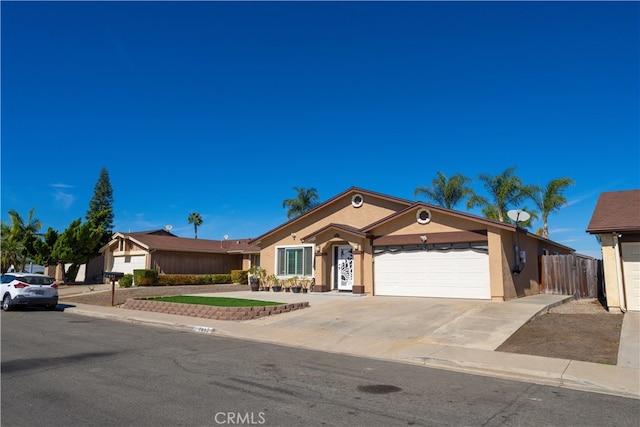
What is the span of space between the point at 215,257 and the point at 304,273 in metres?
16.8

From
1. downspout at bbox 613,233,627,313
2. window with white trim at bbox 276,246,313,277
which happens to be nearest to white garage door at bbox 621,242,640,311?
downspout at bbox 613,233,627,313

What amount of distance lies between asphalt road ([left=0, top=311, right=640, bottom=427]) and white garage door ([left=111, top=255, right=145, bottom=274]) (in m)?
24.9

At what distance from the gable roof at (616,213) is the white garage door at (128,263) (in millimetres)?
29751

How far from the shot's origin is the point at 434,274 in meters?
19.4

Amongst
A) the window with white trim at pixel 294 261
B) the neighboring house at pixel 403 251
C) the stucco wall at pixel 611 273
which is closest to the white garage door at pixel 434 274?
the neighboring house at pixel 403 251

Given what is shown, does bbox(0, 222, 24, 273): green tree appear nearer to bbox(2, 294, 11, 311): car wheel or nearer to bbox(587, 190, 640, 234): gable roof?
bbox(2, 294, 11, 311): car wheel

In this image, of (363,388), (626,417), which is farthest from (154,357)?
(626,417)

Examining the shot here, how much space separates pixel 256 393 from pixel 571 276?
19.8 metres

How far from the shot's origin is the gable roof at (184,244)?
111 ft

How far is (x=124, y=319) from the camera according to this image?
16.4 metres

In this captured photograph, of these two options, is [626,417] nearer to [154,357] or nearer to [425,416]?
[425,416]

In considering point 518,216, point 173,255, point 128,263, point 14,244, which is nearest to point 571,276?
point 518,216

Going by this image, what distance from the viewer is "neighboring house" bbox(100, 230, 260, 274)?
3406cm

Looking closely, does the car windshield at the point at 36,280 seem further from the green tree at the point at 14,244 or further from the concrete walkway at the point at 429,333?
the green tree at the point at 14,244
